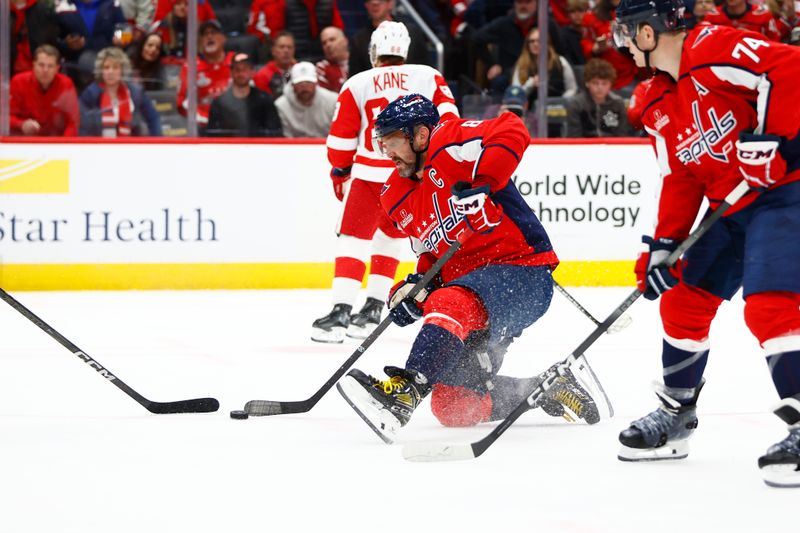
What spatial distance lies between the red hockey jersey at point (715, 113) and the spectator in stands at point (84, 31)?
441 centimetres

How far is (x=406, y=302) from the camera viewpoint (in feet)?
10.6

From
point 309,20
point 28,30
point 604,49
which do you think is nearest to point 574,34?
point 604,49

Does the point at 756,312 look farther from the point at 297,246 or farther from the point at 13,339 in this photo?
the point at 297,246

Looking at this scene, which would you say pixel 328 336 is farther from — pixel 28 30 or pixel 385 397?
pixel 28 30

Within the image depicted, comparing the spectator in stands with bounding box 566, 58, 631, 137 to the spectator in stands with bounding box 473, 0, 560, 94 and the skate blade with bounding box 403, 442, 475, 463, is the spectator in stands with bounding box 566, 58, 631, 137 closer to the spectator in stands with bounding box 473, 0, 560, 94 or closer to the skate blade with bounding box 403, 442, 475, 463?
the spectator in stands with bounding box 473, 0, 560, 94

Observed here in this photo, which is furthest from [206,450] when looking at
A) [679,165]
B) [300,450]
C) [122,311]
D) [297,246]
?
[297,246]

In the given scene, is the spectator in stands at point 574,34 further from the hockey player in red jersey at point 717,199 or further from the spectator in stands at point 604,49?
the hockey player in red jersey at point 717,199

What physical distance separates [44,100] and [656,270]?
4.55 metres

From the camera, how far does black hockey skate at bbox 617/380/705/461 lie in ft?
9.11

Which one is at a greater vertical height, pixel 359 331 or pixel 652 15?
pixel 652 15

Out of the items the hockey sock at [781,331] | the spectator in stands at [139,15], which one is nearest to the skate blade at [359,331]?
the spectator in stands at [139,15]

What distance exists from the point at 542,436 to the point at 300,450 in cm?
57

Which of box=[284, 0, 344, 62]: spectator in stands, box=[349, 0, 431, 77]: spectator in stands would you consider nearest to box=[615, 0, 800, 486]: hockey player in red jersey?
box=[349, 0, 431, 77]: spectator in stands

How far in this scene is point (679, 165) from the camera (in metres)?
2.74
